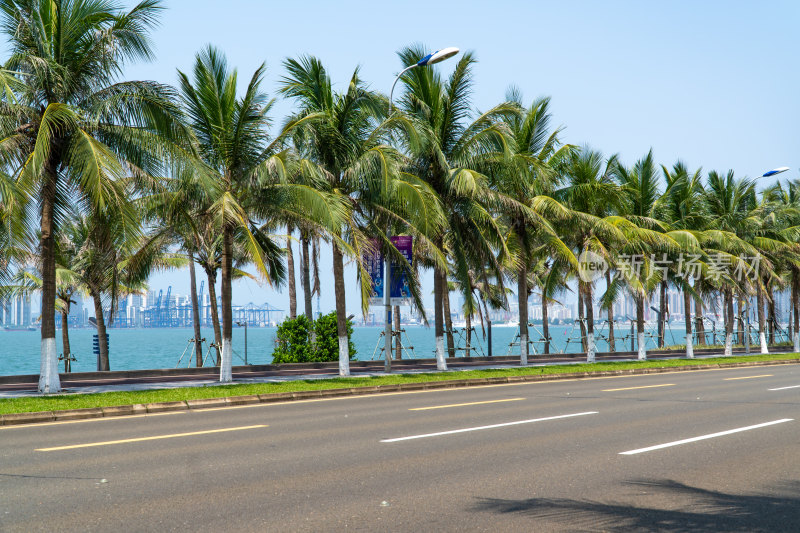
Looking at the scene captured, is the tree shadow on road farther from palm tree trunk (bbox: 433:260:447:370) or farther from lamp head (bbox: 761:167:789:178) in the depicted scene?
lamp head (bbox: 761:167:789:178)

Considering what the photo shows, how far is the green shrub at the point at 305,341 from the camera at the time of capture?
2898 centimetres

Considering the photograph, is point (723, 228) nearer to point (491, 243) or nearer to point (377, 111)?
point (491, 243)

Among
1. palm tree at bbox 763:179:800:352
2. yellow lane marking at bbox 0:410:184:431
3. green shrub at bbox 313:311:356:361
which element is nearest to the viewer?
yellow lane marking at bbox 0:410:184:431

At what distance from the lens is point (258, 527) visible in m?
5.42

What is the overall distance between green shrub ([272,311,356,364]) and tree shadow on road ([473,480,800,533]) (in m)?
22.7

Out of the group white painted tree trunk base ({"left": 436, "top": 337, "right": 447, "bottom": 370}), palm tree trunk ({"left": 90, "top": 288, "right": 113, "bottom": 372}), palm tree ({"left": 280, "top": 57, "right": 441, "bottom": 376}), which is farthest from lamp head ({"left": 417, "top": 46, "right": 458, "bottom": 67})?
palm tree trunk ({"left": 90, "top": 288, "right": 113, "bottom": 372})

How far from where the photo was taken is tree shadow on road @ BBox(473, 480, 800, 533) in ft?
18.1

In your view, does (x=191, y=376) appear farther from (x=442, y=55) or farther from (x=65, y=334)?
(x=442, y=55)

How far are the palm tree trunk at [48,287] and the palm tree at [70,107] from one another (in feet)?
0.08

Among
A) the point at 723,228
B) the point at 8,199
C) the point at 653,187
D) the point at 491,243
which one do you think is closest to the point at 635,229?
the point at 653,187

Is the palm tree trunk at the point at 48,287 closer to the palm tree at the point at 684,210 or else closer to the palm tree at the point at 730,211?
the palm tree at the point at 684,210

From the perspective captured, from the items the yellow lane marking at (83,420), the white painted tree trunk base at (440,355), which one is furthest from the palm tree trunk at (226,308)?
the white painted tree trunk base at (440,355)

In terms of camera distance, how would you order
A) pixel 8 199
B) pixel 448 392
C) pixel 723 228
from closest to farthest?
1. pixel 8 199
2. pixel 448 392
3. pixel 723 228

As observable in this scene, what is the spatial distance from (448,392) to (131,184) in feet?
32.7
